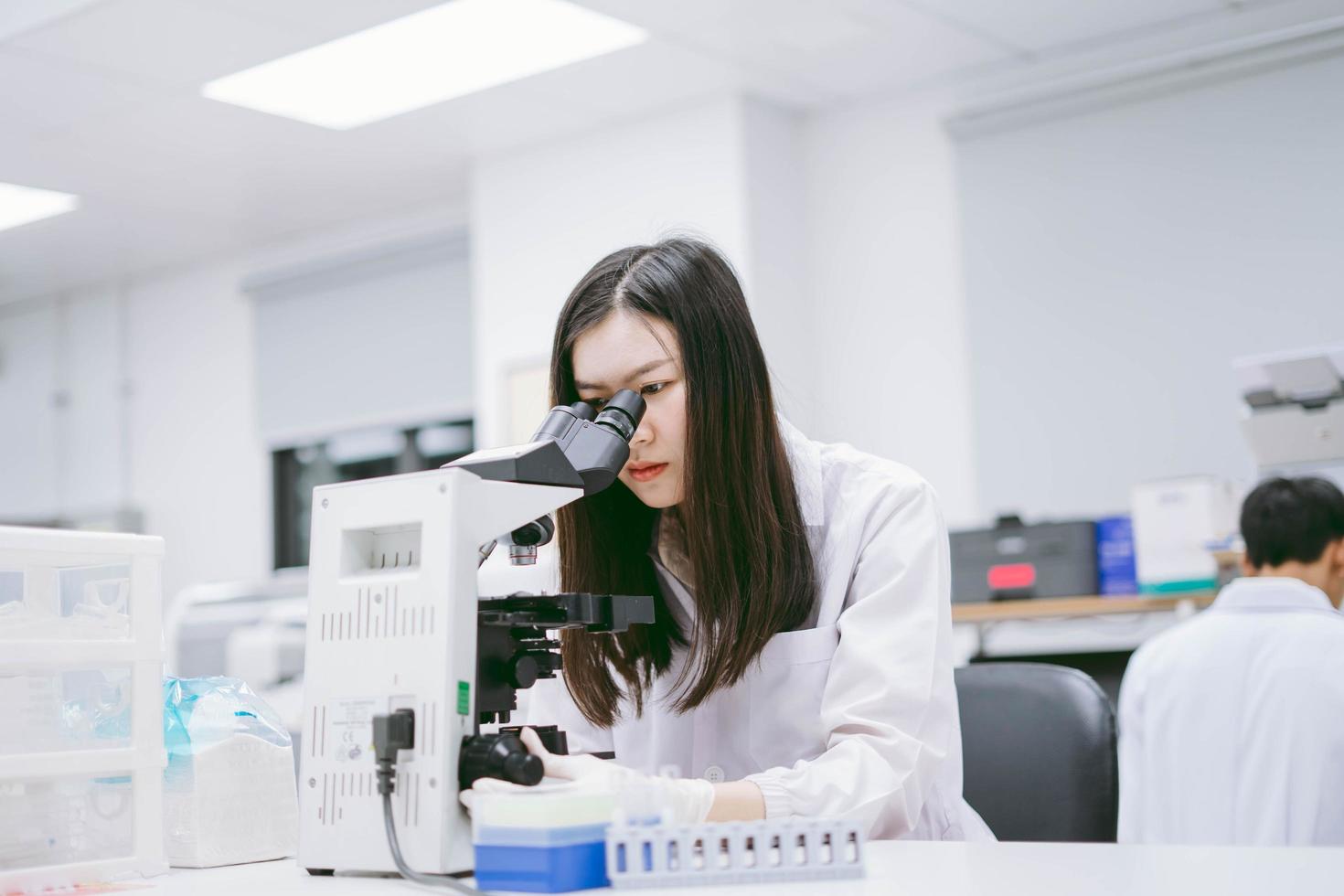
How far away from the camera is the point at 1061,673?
1.49m

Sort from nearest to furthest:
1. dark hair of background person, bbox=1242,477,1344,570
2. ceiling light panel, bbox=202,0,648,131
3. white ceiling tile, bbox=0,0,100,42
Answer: dark hair of background person, bbox=1242,477,1344,570, white ceiling tile, bbox=0,0,100,42, ceiling light panel, bbox=202,0,648,131

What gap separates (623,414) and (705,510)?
0.21m

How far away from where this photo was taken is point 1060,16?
388 cm

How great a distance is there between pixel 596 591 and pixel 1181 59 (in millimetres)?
3150

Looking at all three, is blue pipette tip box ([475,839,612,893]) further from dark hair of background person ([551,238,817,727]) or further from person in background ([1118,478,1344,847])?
person in background ([1118,478,1344,847])

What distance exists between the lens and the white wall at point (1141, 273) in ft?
12.6

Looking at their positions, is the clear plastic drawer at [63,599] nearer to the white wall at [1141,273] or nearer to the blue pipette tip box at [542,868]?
the blue pipette tip box at [542,868]

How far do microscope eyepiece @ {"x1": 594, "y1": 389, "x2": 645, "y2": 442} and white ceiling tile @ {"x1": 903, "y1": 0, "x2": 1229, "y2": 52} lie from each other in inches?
108

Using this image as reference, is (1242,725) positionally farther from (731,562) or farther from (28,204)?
(28,204)

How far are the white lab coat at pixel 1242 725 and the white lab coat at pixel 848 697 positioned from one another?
41.6 inches

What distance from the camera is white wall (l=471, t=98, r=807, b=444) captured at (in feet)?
14.4

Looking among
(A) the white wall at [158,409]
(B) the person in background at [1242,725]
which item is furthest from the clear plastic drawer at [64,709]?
(A) the white wall at [158,409]

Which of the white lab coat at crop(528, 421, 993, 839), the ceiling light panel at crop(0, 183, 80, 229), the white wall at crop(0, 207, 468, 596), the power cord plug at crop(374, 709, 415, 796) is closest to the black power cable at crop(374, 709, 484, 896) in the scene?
the power cord plug at crop(374, 709, 415, 796)

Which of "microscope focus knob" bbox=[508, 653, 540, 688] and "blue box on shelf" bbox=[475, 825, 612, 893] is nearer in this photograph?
"blue box on shelf" bbox=[475, 825, 612, 893]
